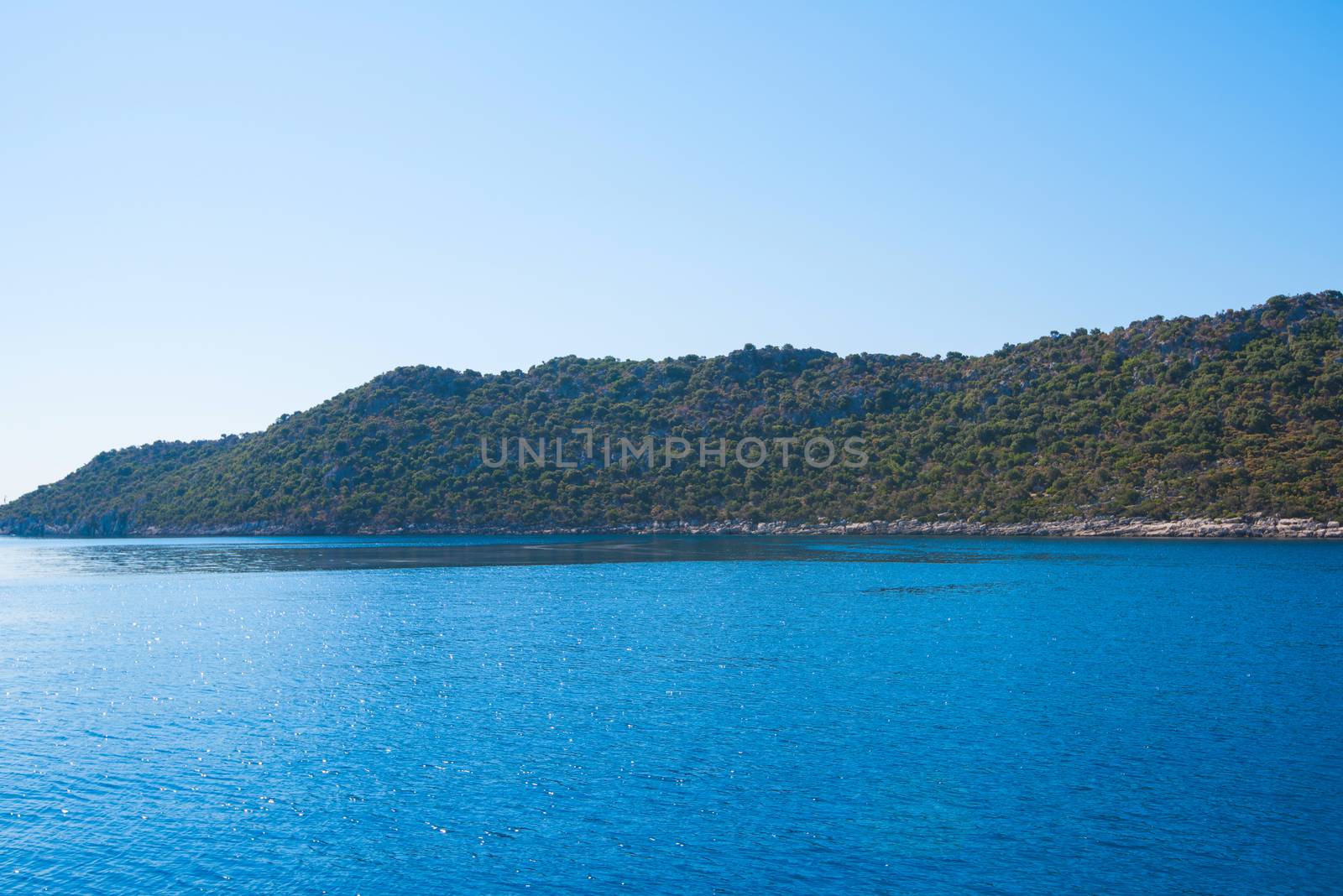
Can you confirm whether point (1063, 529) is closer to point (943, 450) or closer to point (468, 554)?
point (943, 450)

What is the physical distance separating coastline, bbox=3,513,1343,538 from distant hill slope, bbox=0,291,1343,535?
109 centimetres

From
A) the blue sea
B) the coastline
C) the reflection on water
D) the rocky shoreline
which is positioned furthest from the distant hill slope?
the blue sea

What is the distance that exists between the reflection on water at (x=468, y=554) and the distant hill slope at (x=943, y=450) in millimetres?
14722

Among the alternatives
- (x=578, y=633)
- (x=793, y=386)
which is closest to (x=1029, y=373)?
(x=793, y=386)

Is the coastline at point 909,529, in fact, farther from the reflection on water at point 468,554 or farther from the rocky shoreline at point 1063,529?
the reflection on water at point 468,554

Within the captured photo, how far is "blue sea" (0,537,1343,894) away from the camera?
838 inches

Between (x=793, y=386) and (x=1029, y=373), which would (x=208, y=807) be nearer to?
(x=1029, y=373)

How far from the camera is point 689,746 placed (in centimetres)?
3012

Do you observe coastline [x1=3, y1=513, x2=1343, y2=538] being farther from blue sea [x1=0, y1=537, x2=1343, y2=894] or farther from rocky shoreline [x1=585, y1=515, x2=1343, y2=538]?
blue sea [x1=0, y1=537, x2=1343, y2=894]

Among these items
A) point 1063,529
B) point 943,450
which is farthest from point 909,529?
point 1063,529

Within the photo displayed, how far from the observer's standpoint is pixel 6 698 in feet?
127

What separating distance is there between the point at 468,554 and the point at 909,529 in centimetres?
6394

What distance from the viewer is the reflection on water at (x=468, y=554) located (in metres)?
102

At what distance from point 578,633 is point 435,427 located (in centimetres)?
15120
